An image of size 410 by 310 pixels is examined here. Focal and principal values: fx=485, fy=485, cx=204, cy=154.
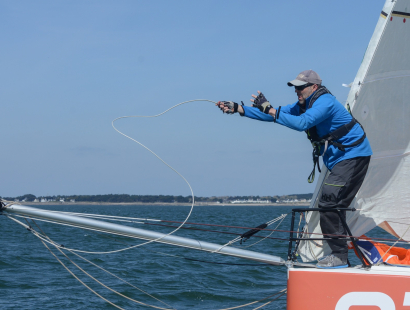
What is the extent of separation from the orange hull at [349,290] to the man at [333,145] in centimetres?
19

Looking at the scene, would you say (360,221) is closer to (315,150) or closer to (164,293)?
(315,150)

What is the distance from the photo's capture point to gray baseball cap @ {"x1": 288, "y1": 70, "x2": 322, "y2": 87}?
387 cm

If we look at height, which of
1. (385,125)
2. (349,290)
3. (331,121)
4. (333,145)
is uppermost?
(385,125)

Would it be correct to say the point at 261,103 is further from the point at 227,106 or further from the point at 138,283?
the point at 138,283

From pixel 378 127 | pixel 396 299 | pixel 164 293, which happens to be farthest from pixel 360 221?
pixel 164 293

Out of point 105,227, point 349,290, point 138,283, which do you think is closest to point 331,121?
point 349,290

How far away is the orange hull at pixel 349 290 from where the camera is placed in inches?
141

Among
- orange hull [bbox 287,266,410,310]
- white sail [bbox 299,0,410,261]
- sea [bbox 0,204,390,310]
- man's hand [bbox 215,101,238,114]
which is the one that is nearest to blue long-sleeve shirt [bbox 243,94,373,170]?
man's hand [bbox 215,101,238,114]

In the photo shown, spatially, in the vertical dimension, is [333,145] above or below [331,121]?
below

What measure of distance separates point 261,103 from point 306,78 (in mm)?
461

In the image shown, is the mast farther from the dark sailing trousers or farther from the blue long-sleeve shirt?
the blue long-sleeve shirt

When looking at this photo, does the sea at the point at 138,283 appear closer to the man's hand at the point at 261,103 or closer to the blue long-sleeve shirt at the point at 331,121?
the blue long-sleeve shirt at the point at 331,121

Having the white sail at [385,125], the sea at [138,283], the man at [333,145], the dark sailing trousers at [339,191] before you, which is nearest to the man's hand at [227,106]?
the man at [333,145]

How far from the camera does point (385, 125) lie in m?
4.71
